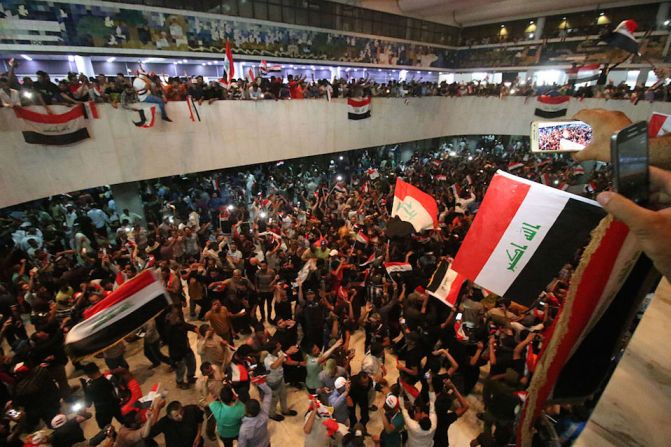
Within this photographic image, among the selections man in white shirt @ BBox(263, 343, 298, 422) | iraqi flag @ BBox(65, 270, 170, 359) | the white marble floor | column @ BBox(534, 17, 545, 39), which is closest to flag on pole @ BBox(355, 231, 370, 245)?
the white marble floor

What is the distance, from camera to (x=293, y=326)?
203 inches

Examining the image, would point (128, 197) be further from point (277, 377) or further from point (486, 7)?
point (486, 7)

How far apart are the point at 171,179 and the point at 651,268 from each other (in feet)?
53.4

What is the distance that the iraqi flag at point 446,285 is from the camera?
17.9 feet

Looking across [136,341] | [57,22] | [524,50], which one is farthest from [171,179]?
[524,50]

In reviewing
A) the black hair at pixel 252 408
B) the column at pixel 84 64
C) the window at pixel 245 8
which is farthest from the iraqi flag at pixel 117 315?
the window at pixel 245 8

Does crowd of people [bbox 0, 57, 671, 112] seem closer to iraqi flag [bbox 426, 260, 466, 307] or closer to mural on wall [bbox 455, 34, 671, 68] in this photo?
mural on wall [bbox 455, 34, 671, 68]

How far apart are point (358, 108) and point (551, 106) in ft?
37.0

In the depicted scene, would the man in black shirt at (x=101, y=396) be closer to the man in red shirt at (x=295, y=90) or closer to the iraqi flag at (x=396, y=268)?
the iraqi flag at (x=396, y=268)

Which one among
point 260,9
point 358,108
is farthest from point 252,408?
point 260,9

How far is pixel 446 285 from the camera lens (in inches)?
221

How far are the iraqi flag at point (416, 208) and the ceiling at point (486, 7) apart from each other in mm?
21869

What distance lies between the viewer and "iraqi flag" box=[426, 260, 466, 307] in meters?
5.45

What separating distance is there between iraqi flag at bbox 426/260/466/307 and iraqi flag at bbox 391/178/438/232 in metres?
1.28
